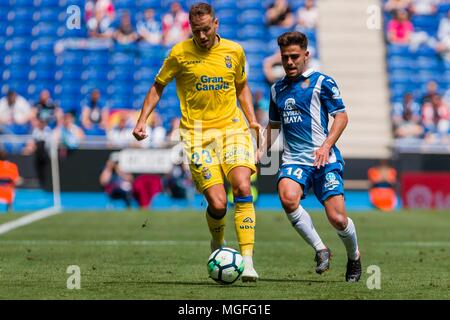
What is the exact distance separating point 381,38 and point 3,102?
10313 mm

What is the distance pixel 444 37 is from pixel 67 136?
11661 mm

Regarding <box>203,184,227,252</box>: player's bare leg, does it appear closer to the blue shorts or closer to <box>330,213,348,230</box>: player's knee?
the blue shorts

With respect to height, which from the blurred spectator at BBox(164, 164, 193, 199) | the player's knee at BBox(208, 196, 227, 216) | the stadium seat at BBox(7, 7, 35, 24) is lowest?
the blurred spectator at BBox(164, 164, 193, 199)

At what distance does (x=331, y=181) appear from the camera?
837cm

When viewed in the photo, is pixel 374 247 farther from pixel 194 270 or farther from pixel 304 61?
pixel 304 61

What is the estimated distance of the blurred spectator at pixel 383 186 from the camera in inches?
794

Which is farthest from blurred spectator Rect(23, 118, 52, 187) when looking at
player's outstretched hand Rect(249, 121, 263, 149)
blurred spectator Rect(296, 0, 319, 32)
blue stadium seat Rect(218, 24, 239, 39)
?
player's outstretched hand Rect(249, 121, 263, 149)

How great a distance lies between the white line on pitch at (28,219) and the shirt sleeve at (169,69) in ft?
18.8

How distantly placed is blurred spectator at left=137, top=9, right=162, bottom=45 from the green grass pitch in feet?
27.1

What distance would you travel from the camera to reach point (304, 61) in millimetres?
8523

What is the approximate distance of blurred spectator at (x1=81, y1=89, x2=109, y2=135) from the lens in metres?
22.2

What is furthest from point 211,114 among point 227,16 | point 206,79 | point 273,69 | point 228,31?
point 227,16

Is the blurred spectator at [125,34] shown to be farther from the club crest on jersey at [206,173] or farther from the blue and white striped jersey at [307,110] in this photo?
the blue and white striped jersey at [307,110]

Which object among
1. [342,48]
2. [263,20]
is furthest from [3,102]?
[342,48]
